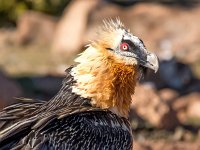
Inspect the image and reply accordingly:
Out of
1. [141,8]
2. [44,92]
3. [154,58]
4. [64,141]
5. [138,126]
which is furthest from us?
[141,8]

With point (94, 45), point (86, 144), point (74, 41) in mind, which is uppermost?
point (74, 41)

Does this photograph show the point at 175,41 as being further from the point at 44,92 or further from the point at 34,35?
the point at 44,92

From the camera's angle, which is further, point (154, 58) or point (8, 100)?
point (8, 100)

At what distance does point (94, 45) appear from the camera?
9.38 metres

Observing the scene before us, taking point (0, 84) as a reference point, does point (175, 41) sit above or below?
above

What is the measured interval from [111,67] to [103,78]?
157 mm

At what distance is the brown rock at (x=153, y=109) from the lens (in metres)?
15.1

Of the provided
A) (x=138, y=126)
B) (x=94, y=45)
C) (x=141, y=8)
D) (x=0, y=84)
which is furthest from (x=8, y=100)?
(x=141, y=8)

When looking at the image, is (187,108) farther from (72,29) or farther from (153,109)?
A: (72,29)

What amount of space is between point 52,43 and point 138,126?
363 inches

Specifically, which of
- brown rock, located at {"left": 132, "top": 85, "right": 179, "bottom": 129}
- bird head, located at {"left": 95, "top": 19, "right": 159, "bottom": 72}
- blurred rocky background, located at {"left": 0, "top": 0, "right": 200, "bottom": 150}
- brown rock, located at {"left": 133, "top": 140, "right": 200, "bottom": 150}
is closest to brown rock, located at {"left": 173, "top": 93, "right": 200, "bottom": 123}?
blurred rocky background, located at {"left": 0, "top": 0, "right": 200, "bottom": 150}

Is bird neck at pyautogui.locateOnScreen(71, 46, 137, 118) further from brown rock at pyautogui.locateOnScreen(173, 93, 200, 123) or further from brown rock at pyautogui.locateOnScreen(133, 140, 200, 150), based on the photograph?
brown rock at pyautogui.locateOnScreen(173, 93, 200, 123)

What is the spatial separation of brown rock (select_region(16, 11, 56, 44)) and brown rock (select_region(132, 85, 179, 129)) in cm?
848

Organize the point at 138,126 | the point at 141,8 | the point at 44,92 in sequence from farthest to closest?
the point at 141,8 → the point at 44,92 → the point at 138,126
